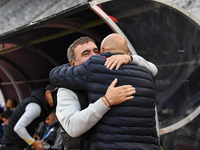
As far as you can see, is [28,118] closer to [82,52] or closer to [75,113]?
[82,52]

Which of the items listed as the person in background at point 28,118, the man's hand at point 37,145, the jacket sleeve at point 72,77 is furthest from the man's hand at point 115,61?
the man's hand at point 37,145

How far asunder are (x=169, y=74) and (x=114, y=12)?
1017 mm

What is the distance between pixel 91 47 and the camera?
1.96 m

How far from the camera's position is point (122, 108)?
154cm

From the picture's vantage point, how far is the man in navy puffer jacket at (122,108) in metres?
1.52

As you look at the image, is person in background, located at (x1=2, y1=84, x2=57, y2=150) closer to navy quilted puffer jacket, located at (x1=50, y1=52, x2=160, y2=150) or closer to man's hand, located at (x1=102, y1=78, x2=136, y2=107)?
navy quilted puffer jacket, located at (x1=50, y1=52, x2=160, y2=150)

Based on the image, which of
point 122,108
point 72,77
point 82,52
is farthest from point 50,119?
point 122,108

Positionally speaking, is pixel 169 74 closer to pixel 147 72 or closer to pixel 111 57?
pixel 147 72

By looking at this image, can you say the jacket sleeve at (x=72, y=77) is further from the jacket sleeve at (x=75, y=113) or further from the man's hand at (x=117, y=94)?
the man's hand at (x=117, y=94)

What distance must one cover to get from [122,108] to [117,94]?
0.10 metres

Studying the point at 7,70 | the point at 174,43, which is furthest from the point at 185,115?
the point at 7,70

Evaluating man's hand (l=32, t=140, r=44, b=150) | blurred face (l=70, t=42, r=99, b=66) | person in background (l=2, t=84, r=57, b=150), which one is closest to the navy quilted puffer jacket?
blurred face (l=70, t=42, r=99, b=66)

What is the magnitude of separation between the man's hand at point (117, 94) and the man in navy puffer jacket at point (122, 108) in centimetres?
3

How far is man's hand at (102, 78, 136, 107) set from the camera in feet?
4.99
